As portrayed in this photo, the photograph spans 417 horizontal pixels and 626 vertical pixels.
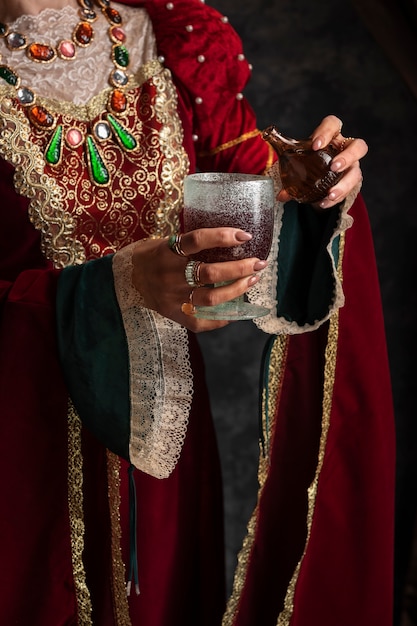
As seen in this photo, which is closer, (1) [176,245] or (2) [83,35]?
(1) [176,245]

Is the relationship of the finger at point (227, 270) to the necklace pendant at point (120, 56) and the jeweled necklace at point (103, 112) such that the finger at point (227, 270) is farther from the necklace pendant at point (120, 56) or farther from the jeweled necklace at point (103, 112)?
the necklace pendant at point (120, 56)

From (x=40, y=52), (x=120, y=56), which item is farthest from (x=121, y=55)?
(x=40, y=52)

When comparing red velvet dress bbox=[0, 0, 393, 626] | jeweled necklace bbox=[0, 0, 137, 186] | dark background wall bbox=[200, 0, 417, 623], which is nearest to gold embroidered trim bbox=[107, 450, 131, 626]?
red velvet dress bbox=[0, 0, 393, 626]

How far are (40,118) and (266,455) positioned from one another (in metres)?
0.55

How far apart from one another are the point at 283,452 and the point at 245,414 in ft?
2.42

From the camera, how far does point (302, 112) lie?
1.66 m

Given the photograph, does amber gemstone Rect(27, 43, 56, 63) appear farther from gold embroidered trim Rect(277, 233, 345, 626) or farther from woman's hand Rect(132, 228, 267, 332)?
gold embroidered trim Rect(277, 233, 345, 626)

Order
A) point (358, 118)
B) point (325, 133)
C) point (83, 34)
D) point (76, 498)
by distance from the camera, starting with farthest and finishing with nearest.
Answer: point (358, 118) → point (83, 34) → point (76, 498) → point (325, 133)

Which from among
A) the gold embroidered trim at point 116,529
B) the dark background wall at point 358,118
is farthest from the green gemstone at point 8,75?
the dark background wall at point 358,118

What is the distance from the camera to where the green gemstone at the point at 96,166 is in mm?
1033

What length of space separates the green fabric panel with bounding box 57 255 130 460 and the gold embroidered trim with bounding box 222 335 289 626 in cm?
23

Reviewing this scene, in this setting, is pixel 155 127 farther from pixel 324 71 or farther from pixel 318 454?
pixel 324 71

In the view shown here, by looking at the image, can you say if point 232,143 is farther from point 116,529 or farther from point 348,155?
point 116,529

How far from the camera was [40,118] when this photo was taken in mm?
1023
